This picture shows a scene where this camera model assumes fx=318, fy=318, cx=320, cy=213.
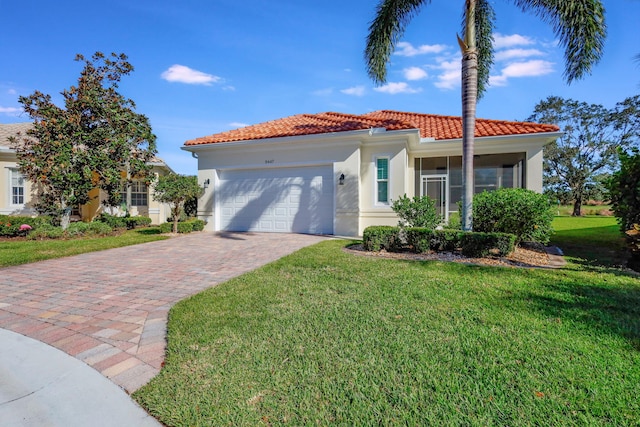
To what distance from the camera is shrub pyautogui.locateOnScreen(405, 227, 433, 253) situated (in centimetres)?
758

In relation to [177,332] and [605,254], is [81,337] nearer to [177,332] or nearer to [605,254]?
[177,332]

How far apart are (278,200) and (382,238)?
5.82 meters

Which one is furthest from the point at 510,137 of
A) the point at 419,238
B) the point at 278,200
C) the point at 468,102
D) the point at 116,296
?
the point at 116,296

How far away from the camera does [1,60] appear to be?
10734mm

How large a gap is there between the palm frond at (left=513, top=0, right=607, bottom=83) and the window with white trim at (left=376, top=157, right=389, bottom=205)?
18.3 feet

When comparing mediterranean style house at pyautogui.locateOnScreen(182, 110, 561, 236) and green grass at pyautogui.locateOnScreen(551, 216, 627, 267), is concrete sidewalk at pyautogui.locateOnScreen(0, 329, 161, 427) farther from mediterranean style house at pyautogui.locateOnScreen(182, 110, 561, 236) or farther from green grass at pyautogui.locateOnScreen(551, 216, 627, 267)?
mediterranean style house at pyautogui.locateOnScreen(182, 110, 561, 236)

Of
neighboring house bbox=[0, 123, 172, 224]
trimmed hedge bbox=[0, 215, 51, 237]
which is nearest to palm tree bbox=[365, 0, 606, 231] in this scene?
neighboring house bbox=[0, 123, 172, 224]

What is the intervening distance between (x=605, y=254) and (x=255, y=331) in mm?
9400

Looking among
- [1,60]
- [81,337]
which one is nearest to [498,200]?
[81,337]

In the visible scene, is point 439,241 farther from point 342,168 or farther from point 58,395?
point 58,395

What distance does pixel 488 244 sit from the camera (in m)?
7.07

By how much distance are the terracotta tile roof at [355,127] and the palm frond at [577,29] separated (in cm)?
393

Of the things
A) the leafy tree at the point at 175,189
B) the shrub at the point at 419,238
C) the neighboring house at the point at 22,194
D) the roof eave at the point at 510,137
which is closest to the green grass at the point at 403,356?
the shrub at the point at 419,238

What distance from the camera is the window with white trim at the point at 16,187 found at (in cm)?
1491
